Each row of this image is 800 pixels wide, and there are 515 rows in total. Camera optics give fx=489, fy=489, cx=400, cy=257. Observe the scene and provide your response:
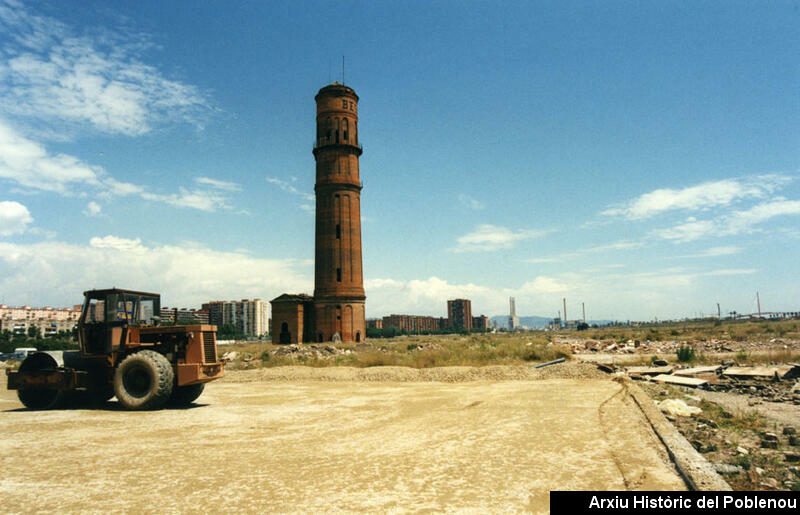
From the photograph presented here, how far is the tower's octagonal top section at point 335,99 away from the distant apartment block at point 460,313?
444ft

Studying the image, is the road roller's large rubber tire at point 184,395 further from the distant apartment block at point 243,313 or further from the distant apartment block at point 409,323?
the distant apartment block at point 409,323

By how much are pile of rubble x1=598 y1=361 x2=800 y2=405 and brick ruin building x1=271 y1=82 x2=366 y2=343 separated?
30844 mm

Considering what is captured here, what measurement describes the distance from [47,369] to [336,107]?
4115 centimetres

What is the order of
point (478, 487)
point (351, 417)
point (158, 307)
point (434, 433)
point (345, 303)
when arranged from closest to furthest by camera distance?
1. point (478, 487)
2. point (434, 433)
3. point (351, 417)
4. point (158, 307)
5. point (345, 303)

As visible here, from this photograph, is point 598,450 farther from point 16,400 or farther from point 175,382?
point 16,400

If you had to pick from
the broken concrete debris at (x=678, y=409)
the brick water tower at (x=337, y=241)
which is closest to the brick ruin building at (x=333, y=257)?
the brick water tower at (x=337, y=241)

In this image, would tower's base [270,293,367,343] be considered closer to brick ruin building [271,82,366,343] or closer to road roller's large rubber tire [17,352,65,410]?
brick ruin building [271,82,366,343]

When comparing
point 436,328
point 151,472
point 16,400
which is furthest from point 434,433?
point 436,328

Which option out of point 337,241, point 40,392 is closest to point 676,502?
point 40,392

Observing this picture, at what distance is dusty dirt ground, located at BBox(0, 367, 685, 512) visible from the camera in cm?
467

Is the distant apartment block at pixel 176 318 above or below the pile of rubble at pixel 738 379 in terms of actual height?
above

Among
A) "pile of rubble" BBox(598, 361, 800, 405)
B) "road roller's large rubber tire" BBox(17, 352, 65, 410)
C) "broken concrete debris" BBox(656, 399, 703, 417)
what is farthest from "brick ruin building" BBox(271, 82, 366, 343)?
"broken concrete debris" BBox(656, 399, 703, 417)

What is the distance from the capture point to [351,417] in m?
9.49

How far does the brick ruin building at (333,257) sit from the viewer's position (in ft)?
149
